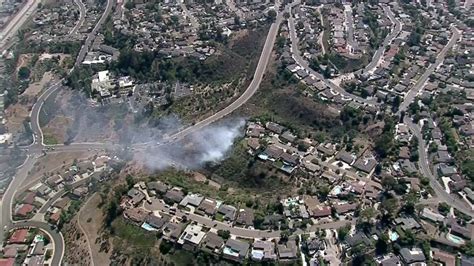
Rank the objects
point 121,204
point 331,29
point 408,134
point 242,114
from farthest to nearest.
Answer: point 331,29
point 242,114
point 408,134
point 121,204

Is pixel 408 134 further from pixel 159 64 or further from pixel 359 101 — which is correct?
pixel 159 64

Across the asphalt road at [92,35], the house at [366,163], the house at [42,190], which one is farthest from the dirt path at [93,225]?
the asphalt road at [92,35]

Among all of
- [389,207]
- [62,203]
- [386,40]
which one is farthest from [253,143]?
[386,40]

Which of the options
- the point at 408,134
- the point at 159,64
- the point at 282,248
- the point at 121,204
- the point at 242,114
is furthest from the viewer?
the point at 159,64

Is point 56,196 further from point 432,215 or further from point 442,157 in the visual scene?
point 442,157

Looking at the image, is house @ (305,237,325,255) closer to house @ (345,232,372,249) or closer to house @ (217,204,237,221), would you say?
house @ (345,232,372,249)

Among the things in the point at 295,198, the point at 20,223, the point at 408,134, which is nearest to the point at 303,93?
the point at 408,134
